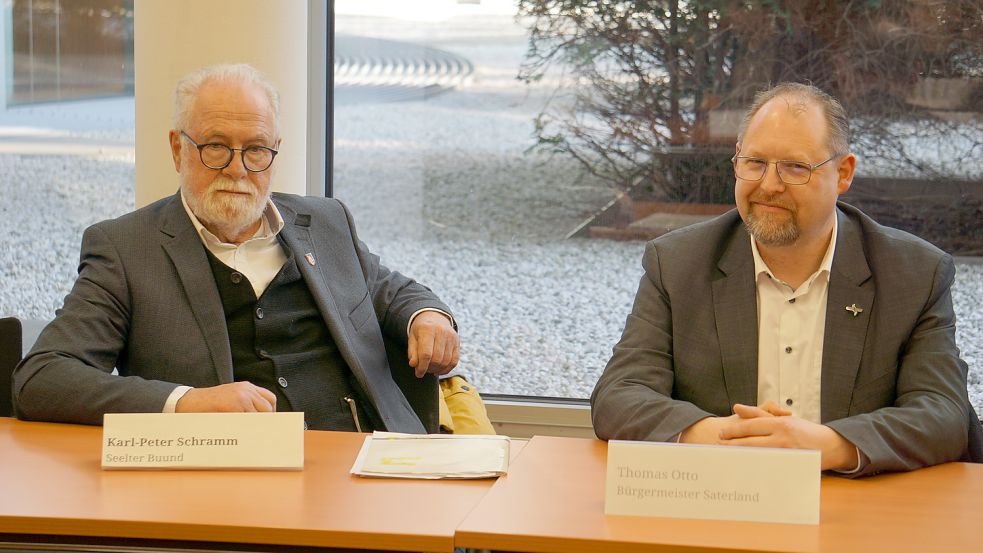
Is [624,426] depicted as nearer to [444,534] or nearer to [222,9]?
[444,534]

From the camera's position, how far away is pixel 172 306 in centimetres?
279

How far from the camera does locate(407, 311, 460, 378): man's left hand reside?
2.89 metres

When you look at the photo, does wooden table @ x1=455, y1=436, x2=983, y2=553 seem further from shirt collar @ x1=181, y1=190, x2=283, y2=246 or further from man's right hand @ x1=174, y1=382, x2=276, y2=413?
shirt collar @ x1=181, y1=190, x2=283, y2=246

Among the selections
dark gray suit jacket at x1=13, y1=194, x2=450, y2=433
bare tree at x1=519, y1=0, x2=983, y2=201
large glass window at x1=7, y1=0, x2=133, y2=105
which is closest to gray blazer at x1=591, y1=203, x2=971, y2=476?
dark gray suit jacket at x1=13, y1=194, x2=450, y2=433

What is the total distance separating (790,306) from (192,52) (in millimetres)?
2104

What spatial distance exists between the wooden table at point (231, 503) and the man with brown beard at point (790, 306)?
23.8 inches

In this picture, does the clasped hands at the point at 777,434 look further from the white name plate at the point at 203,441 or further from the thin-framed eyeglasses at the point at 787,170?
the white name plate at the point at 203,441

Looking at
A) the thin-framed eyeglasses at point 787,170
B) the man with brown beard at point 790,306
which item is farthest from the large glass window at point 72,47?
the thin-framed eyeglasses at point 787,170

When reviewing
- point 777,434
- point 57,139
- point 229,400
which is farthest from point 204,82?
point 57,139

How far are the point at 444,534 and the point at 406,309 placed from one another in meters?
1.31

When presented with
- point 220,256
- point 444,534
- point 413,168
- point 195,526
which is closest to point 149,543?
point 195,526

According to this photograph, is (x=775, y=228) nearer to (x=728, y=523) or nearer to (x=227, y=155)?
(x=728, y=523)

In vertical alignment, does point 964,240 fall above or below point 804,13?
below

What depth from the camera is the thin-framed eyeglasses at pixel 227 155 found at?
2943mm
